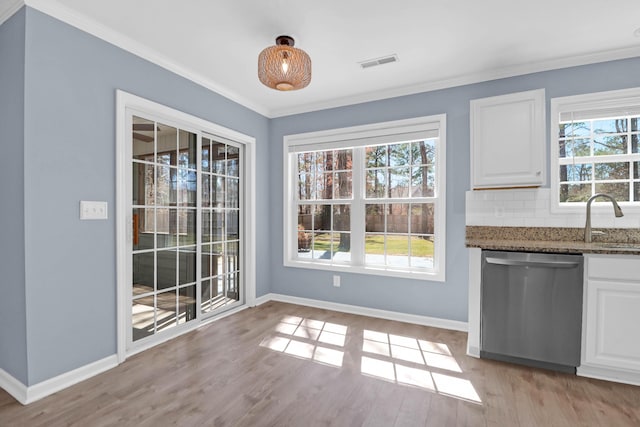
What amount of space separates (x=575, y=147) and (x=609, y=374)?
1.93 metres

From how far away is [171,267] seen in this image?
10.1 feet

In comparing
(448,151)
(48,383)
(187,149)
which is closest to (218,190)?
(187,149)

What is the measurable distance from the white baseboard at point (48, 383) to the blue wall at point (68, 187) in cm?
4

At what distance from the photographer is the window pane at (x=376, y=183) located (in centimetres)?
379

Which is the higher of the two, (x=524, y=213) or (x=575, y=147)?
(x=575, y=147)

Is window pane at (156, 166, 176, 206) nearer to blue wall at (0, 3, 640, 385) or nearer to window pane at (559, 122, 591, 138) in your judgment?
blue wall at (0, 3, 640, 385)

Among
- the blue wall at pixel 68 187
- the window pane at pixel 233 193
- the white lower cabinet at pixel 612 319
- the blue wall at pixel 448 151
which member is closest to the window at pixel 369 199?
the blue wall at pixel 448 151

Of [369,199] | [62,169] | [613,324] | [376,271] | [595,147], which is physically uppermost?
[595,147]

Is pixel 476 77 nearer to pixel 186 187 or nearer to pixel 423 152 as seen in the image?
pixel 423 152

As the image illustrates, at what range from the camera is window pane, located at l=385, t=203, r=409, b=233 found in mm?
3666

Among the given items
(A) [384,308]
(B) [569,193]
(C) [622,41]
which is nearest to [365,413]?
(A) [384,308]

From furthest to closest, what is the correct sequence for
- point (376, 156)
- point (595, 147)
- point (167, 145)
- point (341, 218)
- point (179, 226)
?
1. point (341, 218)
2. point (376, 156)
3. point (179, 226)
4. point (167, 145)
5. point (595, 147)

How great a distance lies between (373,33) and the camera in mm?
2525

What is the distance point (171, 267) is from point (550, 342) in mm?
3298
